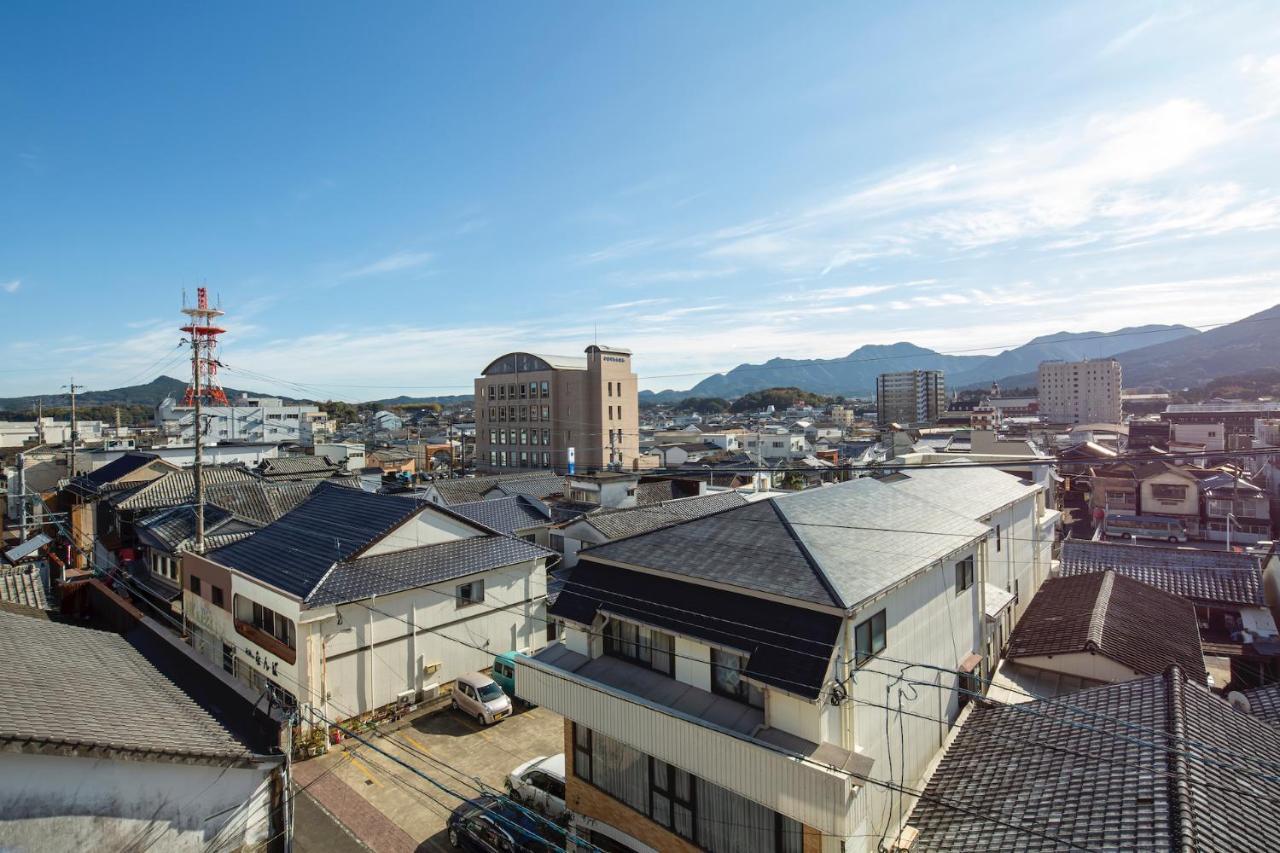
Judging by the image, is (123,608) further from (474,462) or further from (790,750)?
(474,462)

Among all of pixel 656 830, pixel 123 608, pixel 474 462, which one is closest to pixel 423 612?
pixel 123 608

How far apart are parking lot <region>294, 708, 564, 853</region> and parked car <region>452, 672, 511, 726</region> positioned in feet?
0.64

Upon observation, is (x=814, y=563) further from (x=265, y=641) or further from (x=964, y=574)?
(x=265, y=641)

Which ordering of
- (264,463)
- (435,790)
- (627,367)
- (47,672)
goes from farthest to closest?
(627,367) < (264,463) < (435,790) < (47,672)

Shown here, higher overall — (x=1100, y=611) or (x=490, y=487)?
(x=490, y=487)

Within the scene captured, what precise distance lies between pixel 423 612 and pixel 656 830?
879 cm

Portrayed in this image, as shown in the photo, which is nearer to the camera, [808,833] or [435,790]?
[808,833]

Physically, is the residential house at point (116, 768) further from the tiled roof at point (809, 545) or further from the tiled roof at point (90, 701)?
the tiled roof at point (809, 545)

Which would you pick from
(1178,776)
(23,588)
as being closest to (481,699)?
(23,588)

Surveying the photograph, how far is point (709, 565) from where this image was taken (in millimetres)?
9789

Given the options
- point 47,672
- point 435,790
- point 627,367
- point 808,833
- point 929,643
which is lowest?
point 435,790

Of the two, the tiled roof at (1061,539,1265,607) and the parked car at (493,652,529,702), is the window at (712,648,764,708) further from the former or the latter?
the tiled roof at (1061,539,1265,607)

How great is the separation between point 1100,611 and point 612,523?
49.4 ft

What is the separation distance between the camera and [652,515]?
2461 centimetres
